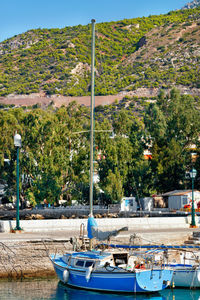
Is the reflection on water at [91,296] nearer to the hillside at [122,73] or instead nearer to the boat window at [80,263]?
the boat window at [80,263]

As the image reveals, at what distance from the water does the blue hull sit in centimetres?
31

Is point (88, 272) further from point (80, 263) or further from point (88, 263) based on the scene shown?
point (80, 263)

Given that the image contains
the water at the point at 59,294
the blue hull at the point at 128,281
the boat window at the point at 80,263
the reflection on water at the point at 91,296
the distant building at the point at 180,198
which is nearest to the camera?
the blue hull at the point at 128,281

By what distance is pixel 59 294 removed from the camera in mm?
24219

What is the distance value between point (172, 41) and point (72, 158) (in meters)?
146

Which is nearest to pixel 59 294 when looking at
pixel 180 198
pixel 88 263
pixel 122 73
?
pixel 88 263

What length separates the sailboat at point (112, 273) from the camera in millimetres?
23031

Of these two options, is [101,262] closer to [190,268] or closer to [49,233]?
[190,268]

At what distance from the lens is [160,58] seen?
183 metres

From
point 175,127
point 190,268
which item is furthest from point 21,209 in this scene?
point 190,268

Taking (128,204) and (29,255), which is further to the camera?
(128,204)

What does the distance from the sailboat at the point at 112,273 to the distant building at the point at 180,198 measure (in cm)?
3073

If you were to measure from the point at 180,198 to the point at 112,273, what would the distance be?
33.2 meters

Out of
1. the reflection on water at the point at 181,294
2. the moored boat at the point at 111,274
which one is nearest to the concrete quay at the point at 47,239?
the moored boat at the point at 111,274
